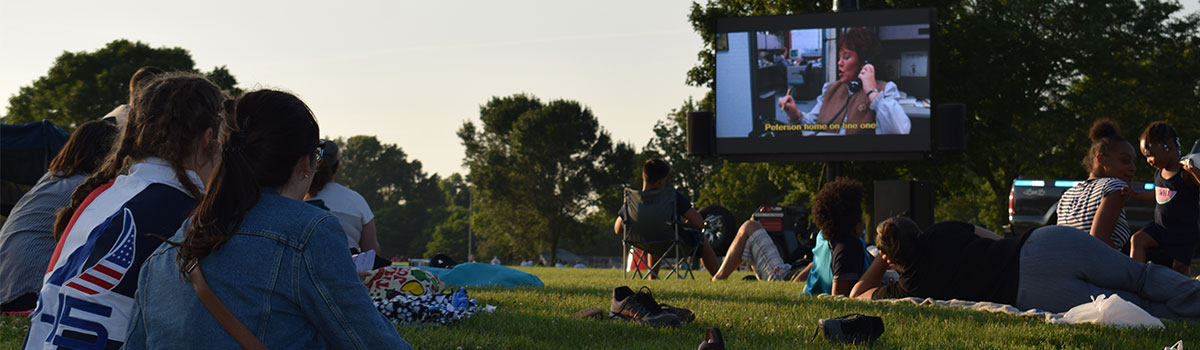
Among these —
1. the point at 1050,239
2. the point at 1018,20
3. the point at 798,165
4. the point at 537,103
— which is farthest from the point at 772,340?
the point at 537,103

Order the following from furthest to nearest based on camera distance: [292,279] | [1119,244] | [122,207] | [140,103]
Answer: [1119,244], [140,103], [122,207], [292,279]

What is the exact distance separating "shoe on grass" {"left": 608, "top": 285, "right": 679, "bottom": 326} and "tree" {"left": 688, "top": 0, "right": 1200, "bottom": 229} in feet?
70.4

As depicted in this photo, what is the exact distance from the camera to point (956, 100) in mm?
26625

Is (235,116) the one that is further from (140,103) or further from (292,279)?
(140,103)

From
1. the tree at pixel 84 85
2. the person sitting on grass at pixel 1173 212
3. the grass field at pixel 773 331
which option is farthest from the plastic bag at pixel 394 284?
the tree at pixel 84 85

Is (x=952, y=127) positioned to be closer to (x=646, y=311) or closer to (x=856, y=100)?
(x=856, y=100)

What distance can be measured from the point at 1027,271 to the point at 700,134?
12.1m

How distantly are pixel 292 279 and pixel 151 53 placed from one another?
38.6 metres

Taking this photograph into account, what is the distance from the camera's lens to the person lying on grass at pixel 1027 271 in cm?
547

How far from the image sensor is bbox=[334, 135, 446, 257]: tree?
83.2 meters

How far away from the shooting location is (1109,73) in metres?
31.6

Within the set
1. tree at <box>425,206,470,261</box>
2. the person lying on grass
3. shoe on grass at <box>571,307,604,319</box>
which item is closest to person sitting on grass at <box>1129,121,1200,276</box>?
the person lying on grass

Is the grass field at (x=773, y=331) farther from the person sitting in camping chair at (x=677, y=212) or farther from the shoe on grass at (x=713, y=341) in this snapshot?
the person sitting in camping chair at (x=677, y=212)

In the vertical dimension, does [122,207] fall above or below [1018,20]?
below
